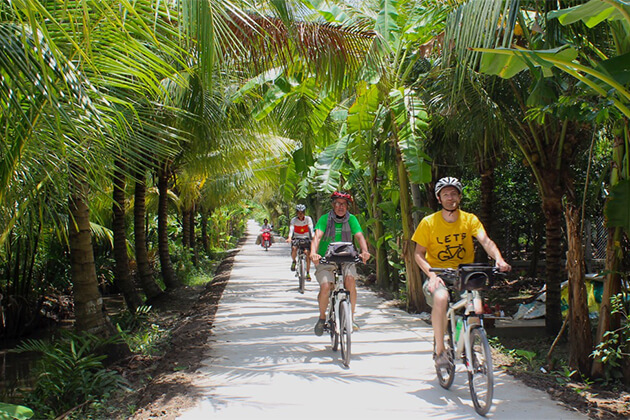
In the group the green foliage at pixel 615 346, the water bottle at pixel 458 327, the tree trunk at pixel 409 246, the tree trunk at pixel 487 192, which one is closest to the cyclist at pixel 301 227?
the tree trunk at pixel 409 246

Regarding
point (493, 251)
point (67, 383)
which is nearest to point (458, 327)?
point (493, 251)

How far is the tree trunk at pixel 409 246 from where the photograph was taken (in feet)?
31.1

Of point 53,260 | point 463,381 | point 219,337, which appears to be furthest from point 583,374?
point 53,260

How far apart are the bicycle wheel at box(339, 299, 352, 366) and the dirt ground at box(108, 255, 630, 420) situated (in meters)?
1.54

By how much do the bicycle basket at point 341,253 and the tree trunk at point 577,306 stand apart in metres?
2.17

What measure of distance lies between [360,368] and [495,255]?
2.03 meters

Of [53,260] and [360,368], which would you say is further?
[53,260]

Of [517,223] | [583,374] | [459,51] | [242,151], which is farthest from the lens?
[517,223]

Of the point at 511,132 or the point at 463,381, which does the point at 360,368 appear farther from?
the point at 511,132

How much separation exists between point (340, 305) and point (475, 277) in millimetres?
2025

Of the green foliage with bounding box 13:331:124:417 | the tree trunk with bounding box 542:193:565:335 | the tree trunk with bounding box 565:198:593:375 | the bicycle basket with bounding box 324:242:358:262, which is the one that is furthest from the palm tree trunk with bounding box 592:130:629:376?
the green foliage with bounding box 13:331:124:417

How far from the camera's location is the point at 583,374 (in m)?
5.36

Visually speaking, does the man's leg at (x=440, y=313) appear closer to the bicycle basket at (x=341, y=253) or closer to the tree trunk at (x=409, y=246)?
the bicycle basket at (x=341, y=253)

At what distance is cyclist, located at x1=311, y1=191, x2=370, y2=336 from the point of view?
21.3 feet
